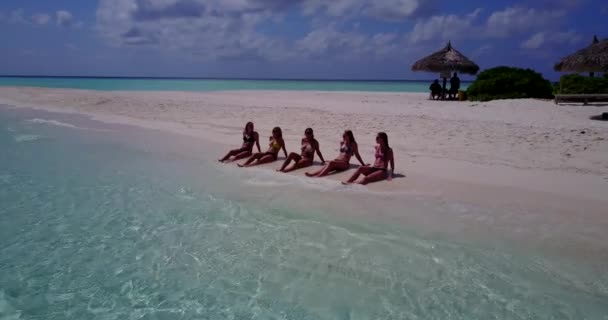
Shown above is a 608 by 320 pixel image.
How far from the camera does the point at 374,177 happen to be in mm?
7066

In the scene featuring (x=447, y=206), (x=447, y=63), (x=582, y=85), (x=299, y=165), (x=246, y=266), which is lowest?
(x=246, y=266)

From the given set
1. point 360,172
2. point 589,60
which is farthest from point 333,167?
point 589,60

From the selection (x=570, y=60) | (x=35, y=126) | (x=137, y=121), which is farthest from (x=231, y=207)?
(x=570, y=60)

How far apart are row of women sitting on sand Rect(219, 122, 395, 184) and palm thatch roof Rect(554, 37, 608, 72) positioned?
10227 mm

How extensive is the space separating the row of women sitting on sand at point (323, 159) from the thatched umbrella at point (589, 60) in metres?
10.2

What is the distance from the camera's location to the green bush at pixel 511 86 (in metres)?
19.7

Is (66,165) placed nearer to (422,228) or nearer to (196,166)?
(196,166)

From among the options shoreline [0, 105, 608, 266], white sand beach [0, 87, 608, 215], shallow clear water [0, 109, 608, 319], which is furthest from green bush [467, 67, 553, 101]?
shallow clear water [0, 109, 608, 319]

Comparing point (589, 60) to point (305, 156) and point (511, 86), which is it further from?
point (305, 156)

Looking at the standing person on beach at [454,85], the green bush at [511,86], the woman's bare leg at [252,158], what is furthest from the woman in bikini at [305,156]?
the standing person on beach at [454,85]

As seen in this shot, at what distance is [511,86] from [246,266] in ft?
62.1

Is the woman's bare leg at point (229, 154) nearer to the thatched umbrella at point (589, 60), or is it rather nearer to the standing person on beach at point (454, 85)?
the thatched umbrella at point (589, 60)

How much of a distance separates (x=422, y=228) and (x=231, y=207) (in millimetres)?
2640

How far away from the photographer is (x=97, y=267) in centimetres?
441
